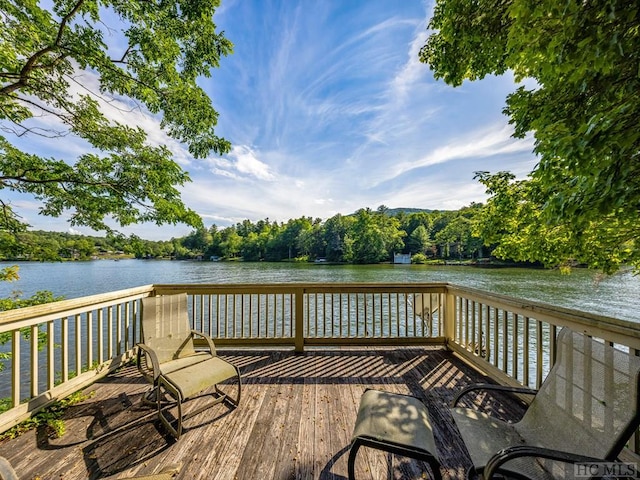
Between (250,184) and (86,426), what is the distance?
911cm

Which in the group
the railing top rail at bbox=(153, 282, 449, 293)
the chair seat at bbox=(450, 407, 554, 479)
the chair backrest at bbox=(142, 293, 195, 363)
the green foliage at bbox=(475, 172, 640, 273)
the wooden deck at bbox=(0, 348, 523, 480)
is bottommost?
the wooden deck at bbox=(0, 348, 523, 480)

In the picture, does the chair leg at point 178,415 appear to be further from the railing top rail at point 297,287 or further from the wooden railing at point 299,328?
the railing top rail at point 297,287

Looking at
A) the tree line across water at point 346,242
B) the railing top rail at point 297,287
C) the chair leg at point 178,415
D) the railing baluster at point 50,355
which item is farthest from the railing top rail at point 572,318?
the tree line across water at point 346,242

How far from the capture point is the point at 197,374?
7.66 ft

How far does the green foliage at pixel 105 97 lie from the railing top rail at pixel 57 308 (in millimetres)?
1262

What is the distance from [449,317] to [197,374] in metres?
3.51

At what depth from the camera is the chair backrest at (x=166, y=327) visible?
106 inches

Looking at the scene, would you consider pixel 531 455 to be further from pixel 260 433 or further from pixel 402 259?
pixel 402 259

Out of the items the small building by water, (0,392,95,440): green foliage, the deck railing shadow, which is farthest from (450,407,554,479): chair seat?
the small building by water

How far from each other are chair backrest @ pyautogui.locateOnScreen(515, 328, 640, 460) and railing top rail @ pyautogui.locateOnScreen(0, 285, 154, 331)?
12.8 ft

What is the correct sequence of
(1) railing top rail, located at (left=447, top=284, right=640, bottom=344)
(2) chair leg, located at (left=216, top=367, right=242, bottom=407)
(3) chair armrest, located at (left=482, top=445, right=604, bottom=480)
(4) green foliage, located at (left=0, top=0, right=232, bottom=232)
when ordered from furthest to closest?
(4) green foliage, located at (left=0, top=0, right=232, bottom=232) < (2) chair leg, located at (left=216, top=367, right=242, bottom=407) < (1) railing top rail, located at (left=447, top=284, right=640, bottom=344) < (3) chair armrest, located at (left=482, top=445, right=604, bottom=480)

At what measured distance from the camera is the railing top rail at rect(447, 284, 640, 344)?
1.71m

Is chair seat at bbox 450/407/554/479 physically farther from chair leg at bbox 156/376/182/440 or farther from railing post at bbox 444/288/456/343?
railing post at bbox 444/288/456/343

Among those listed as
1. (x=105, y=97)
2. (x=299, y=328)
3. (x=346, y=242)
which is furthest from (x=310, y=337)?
(x=346, y=242)
